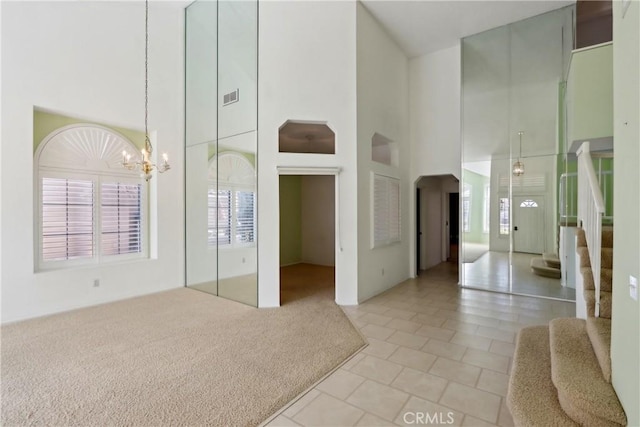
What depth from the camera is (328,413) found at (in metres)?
2.28

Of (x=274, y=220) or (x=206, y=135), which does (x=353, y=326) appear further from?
(x=206, y=135)

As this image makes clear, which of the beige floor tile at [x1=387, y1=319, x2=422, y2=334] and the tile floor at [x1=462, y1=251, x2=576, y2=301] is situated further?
the tile floor at [x1=462, y1=251, x2=576, y2=301]

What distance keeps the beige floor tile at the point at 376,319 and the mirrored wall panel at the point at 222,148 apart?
1.75 meters

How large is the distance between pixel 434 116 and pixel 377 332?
4846mm

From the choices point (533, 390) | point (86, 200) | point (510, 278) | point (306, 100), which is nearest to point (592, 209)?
point (533, 390)

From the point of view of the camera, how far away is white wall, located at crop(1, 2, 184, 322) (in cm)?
405

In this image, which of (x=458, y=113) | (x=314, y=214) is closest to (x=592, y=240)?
(x=458, y=113)

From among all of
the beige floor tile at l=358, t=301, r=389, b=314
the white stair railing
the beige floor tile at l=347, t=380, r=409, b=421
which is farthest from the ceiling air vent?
the white stair railing

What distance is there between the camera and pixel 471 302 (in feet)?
16.5

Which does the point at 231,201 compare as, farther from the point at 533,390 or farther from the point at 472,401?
the point at 533,390

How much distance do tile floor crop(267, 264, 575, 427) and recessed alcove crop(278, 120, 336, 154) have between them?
12.7 feet

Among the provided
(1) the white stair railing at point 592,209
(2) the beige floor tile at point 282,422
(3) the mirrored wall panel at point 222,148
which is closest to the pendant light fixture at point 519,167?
(1) the white stair railing at point 592,209

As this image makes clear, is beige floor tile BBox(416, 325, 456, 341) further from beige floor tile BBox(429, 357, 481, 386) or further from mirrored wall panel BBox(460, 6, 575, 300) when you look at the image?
mirrored wall panel BBox(460, 6, 575, 300)

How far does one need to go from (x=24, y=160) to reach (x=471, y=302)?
23.3 ft
